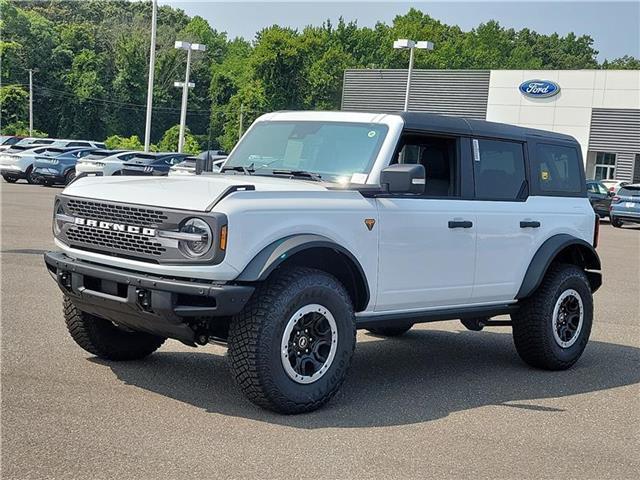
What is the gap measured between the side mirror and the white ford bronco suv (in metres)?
0.01

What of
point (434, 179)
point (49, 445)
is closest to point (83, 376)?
point (49, 445)

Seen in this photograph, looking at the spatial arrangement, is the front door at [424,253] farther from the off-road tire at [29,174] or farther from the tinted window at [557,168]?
the off-road tire at [29,174]

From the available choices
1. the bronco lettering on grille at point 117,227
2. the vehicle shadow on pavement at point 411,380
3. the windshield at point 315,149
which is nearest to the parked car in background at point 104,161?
the vehicle shadow on pavement at point 411,380

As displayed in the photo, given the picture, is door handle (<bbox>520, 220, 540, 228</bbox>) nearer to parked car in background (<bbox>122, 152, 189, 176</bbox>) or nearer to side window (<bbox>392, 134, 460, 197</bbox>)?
side window (<bbox>392, 134, 460, 197</bbox>)

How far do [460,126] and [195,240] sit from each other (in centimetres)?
281

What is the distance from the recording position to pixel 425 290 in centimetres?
718

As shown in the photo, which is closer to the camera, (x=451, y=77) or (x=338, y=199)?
(x=338, y=199)

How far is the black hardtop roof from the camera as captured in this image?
7.39 meters

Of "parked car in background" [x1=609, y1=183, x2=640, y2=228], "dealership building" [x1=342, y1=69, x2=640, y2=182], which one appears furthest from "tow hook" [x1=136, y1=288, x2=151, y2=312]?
"dealership building" [x1=342, y1=69, x2=640, y2=182]

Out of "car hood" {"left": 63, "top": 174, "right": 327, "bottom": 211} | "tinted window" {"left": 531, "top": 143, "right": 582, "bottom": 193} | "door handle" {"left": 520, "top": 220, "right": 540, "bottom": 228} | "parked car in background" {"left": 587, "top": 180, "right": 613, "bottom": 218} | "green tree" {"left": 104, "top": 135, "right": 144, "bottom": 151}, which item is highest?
"tinted window" {"left": 531, "top": 143, "right": 582, "bottom": 193}

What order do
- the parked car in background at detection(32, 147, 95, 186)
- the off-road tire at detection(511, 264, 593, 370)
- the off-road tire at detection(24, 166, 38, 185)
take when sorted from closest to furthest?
the off-road tire at detection(511, 264, 593, 370) → the parked car in background at detection(32, 147, 95, 186) → the off-road tire at detection(24, 166, 38, 185)

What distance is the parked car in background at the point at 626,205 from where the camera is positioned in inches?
1297

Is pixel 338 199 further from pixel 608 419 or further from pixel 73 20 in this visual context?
pixel 73 20

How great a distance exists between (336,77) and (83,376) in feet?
277
